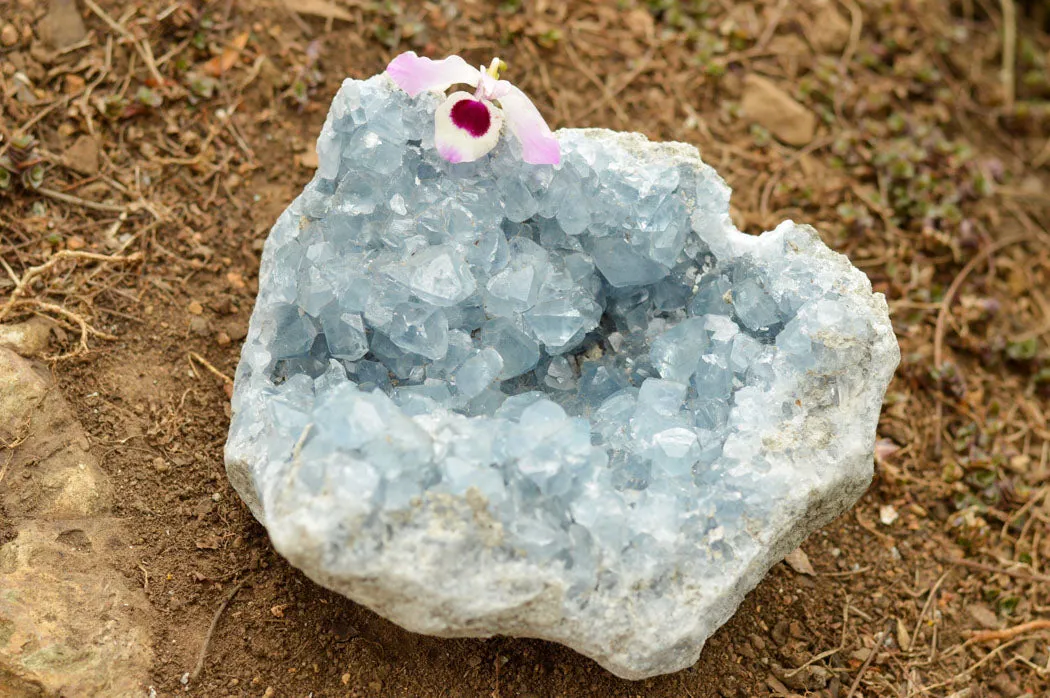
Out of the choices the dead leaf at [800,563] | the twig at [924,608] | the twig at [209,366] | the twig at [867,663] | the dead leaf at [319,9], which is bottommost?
the twig at [924,608]

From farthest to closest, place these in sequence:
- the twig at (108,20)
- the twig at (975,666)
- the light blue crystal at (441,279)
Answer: the twig at (108,20) → the twig at (975,666) → the light blue crystal at (441,279)

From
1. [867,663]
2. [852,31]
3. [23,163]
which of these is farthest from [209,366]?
[852,31]

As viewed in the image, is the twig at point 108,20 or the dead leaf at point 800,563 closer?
the dead leaf at point 800,563

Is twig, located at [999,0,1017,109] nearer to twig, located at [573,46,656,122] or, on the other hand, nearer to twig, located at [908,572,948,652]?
twig, located at [573,46,656,122]

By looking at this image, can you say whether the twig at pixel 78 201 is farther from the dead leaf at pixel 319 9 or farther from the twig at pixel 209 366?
the dead leaf at pixel 319 9

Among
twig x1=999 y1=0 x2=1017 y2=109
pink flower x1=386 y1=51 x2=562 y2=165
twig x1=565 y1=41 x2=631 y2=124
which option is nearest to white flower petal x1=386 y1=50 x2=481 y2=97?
pink flower x1=386 y1=51 x2=562 y2=165

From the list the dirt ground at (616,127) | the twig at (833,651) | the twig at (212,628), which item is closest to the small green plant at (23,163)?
the dirt ground at (616,127)

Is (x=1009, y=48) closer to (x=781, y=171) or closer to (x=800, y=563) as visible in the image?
(x=781, y=171)
